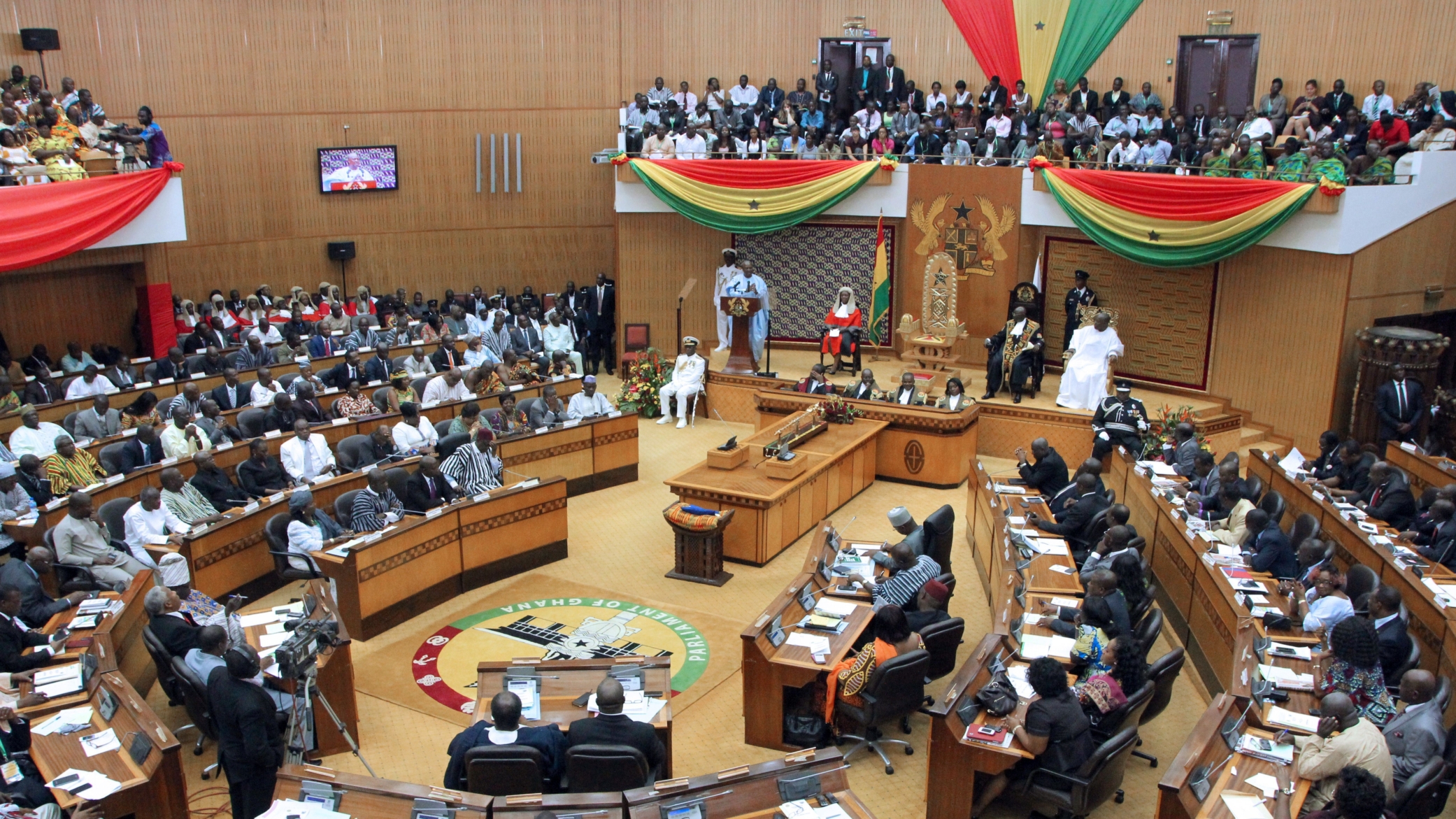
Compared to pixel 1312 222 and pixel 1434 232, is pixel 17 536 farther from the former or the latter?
pixel 1434 232

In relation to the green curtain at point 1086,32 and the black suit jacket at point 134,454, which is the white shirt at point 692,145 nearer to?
the green curtain at point 1086,32

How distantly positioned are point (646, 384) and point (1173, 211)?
757 cm

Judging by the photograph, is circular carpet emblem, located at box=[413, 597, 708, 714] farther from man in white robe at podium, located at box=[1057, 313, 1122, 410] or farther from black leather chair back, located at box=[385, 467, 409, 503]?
man in white robe at podium, located at box=[1057, 313, 1122, 410]

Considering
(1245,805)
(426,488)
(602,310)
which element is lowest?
(1245,805)

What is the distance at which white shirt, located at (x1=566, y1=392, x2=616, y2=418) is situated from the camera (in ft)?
45.9

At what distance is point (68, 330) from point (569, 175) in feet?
28.9

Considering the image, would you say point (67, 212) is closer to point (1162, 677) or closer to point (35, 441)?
point (35, 441)

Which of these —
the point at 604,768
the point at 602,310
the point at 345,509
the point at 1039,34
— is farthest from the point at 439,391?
the point at 1039,34

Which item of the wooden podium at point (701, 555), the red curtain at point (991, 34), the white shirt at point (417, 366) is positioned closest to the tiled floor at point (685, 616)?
the wooden podium at point (701, 555)

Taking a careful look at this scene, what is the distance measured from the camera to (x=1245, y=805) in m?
5.97

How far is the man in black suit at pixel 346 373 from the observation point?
14.5 metres

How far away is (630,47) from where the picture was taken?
2088cm

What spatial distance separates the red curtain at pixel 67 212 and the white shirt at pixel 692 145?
7494 mm

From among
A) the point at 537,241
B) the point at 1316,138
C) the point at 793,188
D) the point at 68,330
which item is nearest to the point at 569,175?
the point at 537,241
